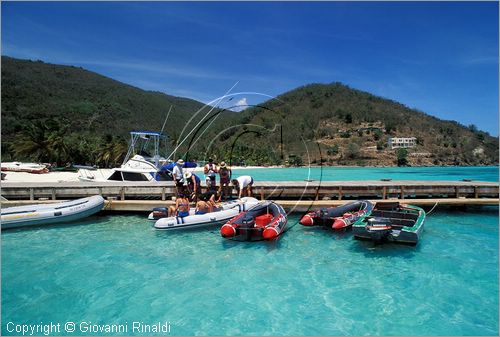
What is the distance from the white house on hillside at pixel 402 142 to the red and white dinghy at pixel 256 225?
116 meters

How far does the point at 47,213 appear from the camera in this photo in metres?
12.8

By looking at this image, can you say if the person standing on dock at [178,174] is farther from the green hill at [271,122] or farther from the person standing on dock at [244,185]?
the green hill at [271,122]

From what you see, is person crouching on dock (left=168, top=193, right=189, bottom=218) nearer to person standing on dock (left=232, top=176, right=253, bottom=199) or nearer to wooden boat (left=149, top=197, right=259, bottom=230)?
wooden boat (left=149, top=197, right=259, bottom=230)

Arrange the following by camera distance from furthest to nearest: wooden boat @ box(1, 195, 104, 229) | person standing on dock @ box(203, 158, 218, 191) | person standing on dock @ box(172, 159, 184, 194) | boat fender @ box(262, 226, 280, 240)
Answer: person standing on dock @ box(203, 158, 218, 191), person standing on dock @ box(172, 159, 184, 194), wooden boat @ box(1, 195, 104, 229), boat fender @ box(262, 226, 280, 240)

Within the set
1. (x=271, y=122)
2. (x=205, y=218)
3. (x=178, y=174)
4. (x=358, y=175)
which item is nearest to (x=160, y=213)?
(x=178, y=174)

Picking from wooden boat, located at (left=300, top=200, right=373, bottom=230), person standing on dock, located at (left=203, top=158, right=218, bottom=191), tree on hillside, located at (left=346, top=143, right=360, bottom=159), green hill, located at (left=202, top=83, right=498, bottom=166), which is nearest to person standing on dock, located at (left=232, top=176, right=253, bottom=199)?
person standing on dock, located at (left=203, top=158, right=218, bottom=191)

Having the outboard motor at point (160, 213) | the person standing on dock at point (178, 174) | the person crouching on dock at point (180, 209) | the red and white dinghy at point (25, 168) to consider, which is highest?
the person standing on dock at point (178, 174)

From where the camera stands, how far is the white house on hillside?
4574 inches

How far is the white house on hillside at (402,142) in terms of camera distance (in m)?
116

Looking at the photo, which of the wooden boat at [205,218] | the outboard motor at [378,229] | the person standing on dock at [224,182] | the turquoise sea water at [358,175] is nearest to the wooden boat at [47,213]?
the wooden boat at [205,218]

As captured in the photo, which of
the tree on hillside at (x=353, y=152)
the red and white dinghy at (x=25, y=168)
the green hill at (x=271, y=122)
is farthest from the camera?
the tree on hillside at (x=353, y=152)

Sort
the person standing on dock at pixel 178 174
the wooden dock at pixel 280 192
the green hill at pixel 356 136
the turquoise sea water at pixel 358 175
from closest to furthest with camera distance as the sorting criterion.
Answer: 1. the person standing on dock at pixel 178 174
2. the wooden dock at pixel 280 192
3. the turquoise sea water at pixel 358 175
4. the green hill at pixel 356 136

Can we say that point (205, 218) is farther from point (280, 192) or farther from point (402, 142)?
point (402, 142)

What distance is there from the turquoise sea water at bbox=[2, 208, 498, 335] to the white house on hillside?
113 meters
